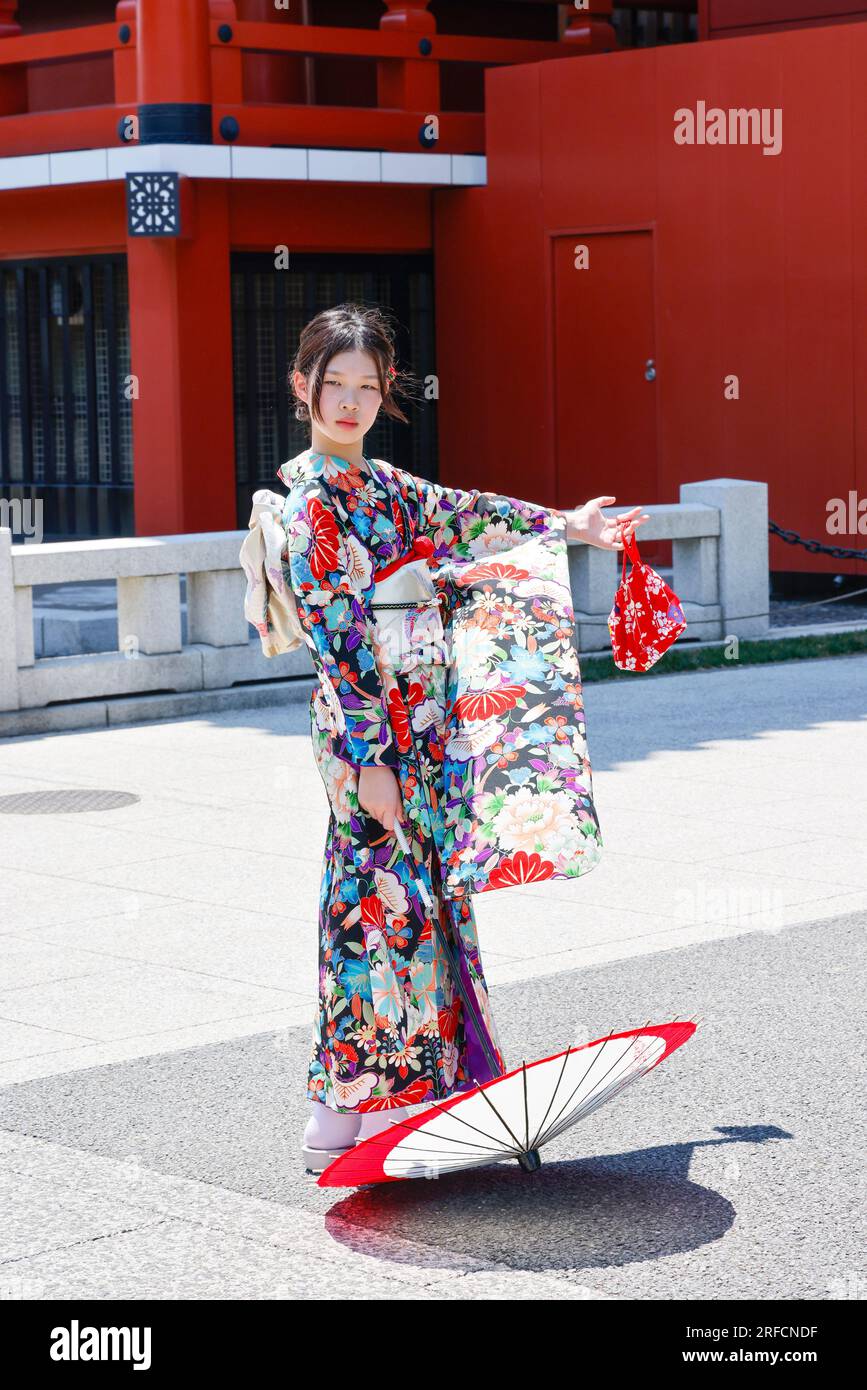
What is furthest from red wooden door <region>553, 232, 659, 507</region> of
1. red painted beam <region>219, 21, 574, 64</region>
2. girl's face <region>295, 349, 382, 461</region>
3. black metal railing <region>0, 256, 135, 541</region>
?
girl's face <region>295, 349, 382, 461</region>

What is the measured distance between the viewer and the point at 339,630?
4504 millimetres

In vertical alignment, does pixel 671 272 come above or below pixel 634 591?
Answer: above

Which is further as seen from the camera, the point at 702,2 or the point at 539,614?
the point at 702,2

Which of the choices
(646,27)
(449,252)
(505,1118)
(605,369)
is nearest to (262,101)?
(449,252)

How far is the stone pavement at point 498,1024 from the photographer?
415cm

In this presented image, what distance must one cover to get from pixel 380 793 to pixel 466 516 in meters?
0.71

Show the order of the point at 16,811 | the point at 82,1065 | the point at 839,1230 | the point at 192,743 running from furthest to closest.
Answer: the point at 192,743 → the point at 16,811 → the point at 82,1065 → the point at 839,1230

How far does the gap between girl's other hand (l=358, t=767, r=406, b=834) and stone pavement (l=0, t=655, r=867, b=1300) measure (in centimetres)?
84

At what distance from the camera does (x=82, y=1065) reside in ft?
18.0

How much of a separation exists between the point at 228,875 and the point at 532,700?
131 inches

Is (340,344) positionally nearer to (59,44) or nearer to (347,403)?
(347,403)

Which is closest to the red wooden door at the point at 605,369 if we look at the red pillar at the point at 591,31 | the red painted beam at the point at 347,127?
the red painted beam at the point at 347,127
